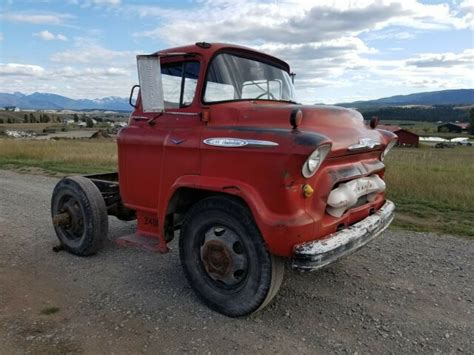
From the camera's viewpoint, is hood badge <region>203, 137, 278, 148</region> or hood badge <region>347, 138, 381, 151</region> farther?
hood badge <region>347, 138, 381, 151</region>

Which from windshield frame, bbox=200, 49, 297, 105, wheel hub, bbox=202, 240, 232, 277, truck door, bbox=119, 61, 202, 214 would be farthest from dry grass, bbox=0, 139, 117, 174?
wheel hub, bbox=202, 240, 232, 277

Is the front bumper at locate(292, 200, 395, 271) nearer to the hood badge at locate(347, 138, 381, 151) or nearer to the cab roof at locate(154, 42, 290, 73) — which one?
the hood badge at locate(347, 138, 381, 151)

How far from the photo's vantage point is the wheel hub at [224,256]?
3.72 metres

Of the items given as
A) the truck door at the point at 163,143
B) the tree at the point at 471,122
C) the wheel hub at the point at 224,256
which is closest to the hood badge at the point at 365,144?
the wheel hub at the point at 224,256

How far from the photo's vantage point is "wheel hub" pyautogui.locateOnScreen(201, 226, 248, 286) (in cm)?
372

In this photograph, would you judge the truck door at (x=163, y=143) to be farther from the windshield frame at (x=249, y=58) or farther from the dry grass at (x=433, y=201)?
the dry grass at (x=433, y=201)

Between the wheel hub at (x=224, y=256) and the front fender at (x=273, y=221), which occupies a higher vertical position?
the front fender at (x=273, y=221)

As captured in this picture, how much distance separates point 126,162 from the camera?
4.76 meters

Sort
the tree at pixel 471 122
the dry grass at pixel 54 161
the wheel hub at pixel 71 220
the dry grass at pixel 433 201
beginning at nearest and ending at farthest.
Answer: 1. the wheel hub at pixel 71 220
2. the dry grass at pixel 433 201
3. the dry grass at pixel 54 161
4. the tree at pixel 471 122

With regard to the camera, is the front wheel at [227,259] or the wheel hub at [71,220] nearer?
the front wheel at [227,259]

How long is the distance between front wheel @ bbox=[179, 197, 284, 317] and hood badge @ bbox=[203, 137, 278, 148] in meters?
0.48

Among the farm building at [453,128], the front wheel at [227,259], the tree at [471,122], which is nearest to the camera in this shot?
the front wheel at [227,259]

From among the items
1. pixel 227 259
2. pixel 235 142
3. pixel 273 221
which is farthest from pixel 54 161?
pixel 273 221

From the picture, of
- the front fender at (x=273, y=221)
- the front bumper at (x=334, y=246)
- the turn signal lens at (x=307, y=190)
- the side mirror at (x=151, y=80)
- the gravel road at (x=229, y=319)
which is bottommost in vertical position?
the gravel road at (x=229, y=319)
